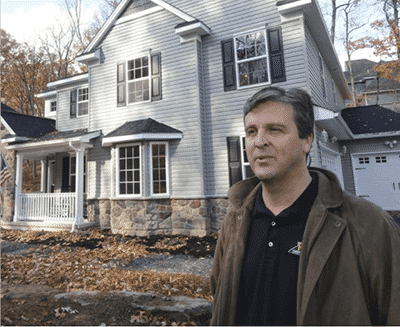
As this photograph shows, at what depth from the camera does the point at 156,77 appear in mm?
8992

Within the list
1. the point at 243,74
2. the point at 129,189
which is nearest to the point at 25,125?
the point at 129,189

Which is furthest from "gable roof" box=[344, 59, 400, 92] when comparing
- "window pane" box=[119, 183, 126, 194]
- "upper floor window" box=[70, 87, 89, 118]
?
"upper floor window" box=[70, 87, 89, 118]

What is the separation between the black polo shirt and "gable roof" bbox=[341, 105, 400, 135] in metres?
11.6

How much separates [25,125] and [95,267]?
977 cm

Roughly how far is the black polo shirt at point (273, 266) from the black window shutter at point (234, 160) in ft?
22.0

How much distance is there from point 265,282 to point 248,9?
9.19 meters

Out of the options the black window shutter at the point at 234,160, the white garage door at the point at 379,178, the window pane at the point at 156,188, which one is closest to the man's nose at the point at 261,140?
the black window shutter at the point at 234,160

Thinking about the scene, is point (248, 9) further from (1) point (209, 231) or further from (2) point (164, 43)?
(1) point (209, 231)

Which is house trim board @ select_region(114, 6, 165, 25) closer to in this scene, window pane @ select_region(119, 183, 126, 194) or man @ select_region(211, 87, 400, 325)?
window pane @ select_region(119, 183, 126, 194)

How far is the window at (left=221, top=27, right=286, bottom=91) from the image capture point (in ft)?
25.2

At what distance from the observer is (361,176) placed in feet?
36.5

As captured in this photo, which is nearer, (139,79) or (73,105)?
(139,79)

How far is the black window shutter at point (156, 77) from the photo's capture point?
8945 mm

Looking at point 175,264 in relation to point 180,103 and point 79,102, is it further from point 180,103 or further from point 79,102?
point 79,102
